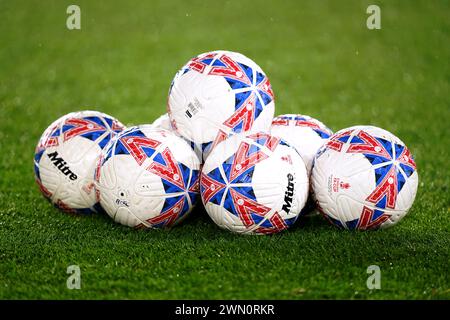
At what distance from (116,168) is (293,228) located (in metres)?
1.60

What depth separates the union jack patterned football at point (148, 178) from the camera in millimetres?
5750

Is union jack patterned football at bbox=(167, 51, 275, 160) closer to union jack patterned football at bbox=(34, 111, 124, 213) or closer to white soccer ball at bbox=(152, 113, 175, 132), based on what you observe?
white soccer ball at bbox=(152, 113, 175, 132)

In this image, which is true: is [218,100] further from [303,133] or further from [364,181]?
[364,181]

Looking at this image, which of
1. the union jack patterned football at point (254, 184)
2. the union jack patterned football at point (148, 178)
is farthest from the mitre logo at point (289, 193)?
the union jack patterned football at point (148, 178)

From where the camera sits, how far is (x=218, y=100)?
588 cm

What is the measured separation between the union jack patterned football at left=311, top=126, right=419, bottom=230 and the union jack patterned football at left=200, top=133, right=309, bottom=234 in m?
0.20

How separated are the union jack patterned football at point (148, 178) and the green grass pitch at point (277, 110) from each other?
0.62 ft

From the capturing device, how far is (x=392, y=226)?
6.05 metres

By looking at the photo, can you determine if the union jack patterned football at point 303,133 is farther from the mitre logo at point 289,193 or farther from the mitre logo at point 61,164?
the mitre logo at point 61,164

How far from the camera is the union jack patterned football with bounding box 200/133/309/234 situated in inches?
219

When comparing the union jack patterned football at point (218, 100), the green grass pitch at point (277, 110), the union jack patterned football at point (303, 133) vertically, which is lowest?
the green grass pitch at point (277, 110)

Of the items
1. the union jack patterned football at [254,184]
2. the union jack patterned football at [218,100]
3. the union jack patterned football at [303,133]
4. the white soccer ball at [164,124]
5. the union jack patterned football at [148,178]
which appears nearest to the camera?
the union jack patterned football at [254,184]

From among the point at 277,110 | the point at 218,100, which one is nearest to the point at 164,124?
the point at 218,100

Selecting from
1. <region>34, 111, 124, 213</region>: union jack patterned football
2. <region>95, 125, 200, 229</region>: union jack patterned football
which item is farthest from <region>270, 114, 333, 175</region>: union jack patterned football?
<region>34, 111, 124, 213</region>: union jack patterned football
